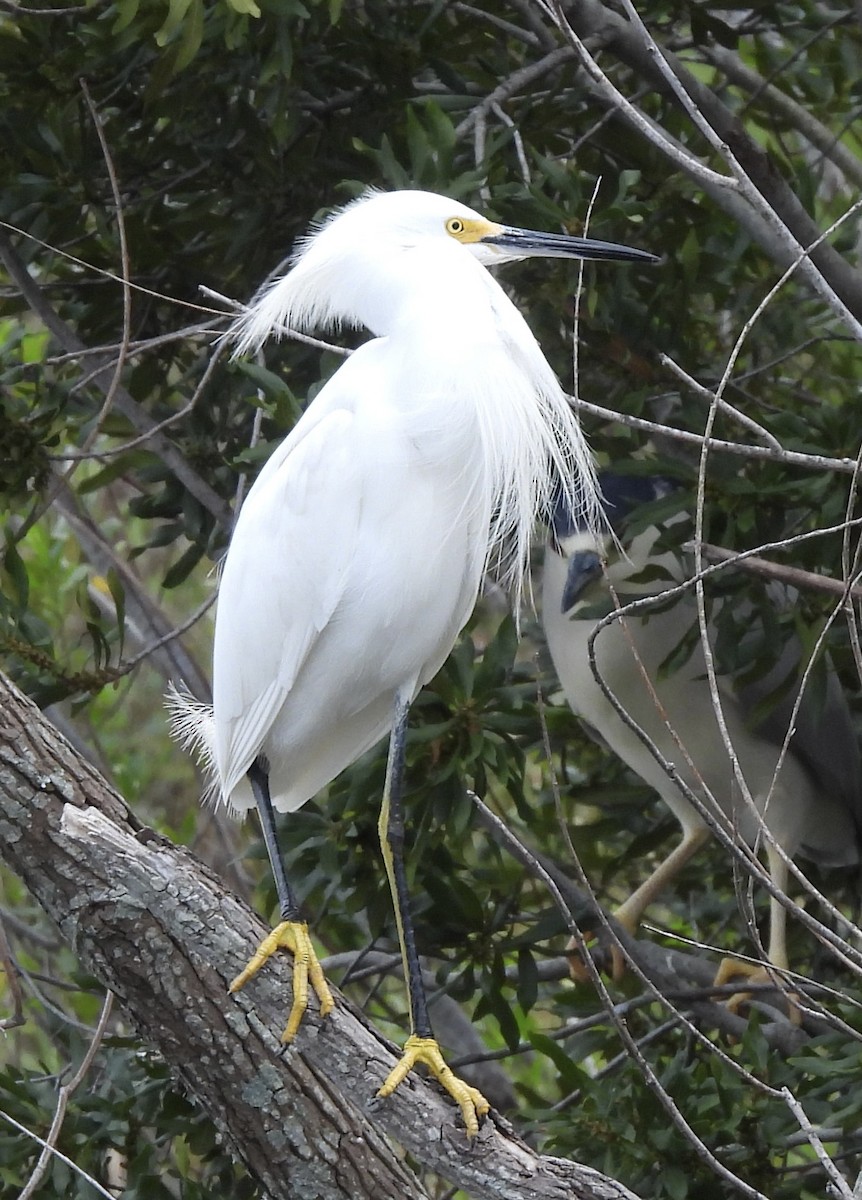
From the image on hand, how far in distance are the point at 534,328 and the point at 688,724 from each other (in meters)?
0.81

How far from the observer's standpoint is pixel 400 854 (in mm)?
1604

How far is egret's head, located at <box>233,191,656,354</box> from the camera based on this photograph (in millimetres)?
1633

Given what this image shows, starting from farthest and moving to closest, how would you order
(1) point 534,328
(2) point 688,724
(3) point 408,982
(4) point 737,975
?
1. (2) point 688,724
2. (4) point 737,975
3. (1) point 534,328
4. (3) point 408,982

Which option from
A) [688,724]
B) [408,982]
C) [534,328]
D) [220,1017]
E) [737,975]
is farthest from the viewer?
[688,724]

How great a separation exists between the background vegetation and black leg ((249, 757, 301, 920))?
0.24 meters

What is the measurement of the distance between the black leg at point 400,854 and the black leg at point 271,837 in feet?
0.37

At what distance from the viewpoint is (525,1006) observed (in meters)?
2.09

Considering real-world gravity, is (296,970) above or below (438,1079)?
above

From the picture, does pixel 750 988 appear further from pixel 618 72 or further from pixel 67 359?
pixel 618 72

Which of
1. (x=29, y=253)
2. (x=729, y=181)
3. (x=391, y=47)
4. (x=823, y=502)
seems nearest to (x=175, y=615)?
(x=29, y=253)

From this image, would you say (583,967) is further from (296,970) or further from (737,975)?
(296,970)

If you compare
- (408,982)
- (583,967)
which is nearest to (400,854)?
(408,982)

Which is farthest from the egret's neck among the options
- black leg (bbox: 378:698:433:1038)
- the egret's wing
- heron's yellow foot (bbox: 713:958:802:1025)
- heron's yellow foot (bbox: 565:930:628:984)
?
heron's yellow foot (bbox: 713:958:802:1025)

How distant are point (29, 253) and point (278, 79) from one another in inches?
19.6
